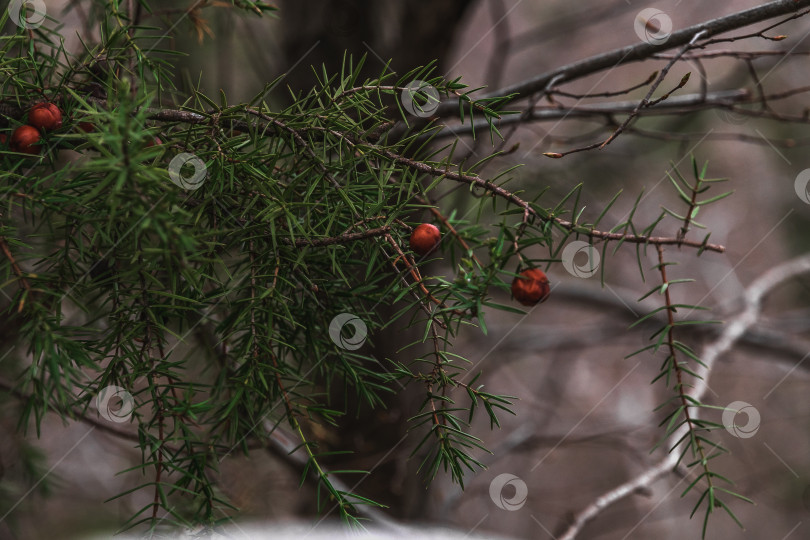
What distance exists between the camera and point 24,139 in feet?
1.47

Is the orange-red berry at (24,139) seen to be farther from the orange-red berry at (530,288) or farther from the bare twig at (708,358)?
the bare twig at (708,358)

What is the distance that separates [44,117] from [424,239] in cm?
30

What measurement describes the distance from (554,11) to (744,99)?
241 cm


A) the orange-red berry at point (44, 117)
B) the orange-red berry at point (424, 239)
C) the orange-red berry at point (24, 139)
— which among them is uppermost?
the orange-red berry at point (424, 239)

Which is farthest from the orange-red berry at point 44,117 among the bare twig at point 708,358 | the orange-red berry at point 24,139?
the bare twig at point 708,358

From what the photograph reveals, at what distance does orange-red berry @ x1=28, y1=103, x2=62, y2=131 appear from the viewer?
0.46 m

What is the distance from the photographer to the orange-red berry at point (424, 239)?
0.43m

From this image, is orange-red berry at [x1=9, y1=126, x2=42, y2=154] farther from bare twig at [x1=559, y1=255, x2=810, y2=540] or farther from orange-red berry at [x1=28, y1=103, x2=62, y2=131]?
bare twig at [x1=559, y1=255, x2=810, y2=540]

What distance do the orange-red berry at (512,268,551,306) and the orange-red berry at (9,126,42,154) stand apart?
0.37 m

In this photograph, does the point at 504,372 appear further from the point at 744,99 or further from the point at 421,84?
the point at 421,84

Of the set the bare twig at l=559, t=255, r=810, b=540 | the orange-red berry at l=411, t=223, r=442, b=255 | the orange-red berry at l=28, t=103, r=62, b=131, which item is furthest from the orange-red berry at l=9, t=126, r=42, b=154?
the bare twig at l=559, t=255, r=810, b=540

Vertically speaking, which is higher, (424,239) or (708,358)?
(708,358)

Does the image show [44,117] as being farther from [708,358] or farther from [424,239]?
[708,358]

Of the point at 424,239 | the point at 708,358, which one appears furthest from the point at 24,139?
the point at 708,358
